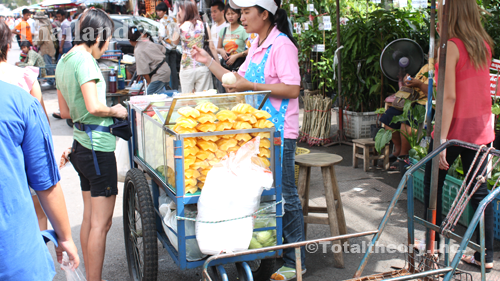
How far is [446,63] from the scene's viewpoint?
296 cm

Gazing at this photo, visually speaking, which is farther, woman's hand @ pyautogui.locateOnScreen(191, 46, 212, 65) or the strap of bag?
woman's hand @ pyautogui.locateOnScreen(191, 46, 212, 65)

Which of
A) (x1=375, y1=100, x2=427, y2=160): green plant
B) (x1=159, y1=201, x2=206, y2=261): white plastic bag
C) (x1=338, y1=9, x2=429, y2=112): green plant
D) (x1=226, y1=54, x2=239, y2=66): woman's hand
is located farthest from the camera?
(x1=338, y1=9, x2=429, y2=112): green plant

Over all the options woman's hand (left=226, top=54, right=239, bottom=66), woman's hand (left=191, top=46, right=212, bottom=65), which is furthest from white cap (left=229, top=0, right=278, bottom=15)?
woman's hand (left=226, top=54, right=239, bottom=66)

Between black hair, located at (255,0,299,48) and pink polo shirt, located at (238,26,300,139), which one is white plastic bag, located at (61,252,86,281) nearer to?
pink polo shirt, located at (238,26,300,139)

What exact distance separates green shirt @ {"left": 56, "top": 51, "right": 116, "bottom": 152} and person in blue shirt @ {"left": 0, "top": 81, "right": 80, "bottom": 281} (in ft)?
3.88

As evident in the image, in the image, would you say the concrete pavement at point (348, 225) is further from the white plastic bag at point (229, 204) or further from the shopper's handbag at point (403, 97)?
A: the white plastic bag at point (229, 204)

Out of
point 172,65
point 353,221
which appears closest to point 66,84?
point 353,221

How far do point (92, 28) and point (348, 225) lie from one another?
278 cm

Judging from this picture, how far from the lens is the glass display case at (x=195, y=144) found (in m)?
2.42

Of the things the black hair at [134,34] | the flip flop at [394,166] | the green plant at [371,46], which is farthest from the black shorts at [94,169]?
the black hair at [134,34]

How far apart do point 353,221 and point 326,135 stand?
284cm

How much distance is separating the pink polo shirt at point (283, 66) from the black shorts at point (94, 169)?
116 cm

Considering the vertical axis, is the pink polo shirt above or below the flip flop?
above

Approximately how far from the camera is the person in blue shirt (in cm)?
155
